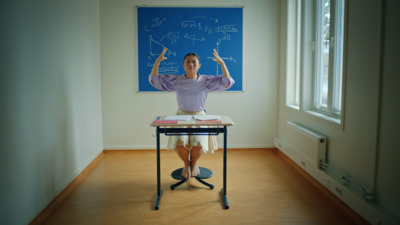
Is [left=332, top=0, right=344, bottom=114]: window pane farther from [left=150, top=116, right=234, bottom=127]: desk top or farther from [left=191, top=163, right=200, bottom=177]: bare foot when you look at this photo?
[left=191, top=163, right=200, bottom=177]: bare foot

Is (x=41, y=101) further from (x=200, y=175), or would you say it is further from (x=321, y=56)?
(x=321, y=56)

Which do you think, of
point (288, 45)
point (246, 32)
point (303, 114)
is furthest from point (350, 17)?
point (246, 32)

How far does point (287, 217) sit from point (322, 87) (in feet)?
5.48

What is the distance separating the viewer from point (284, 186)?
3229mm

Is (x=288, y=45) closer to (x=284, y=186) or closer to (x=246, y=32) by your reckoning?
(x=246, y=32)

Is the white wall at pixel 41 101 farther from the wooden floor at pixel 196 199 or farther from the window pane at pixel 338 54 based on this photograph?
the window pane at pixel 338 54

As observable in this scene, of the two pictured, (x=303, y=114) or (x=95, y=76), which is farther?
(x=95, y=76)

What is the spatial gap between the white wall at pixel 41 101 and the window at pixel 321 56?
267 cm

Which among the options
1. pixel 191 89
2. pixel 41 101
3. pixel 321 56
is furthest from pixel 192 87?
pixel 321 56

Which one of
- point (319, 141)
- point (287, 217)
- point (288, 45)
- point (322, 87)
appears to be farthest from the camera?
point (288, 45)

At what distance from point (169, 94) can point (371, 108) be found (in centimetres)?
304

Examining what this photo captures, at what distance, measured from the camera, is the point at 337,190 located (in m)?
2.71

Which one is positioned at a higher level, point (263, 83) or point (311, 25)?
point (311, 25)

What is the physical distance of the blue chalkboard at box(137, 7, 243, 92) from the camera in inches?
181
